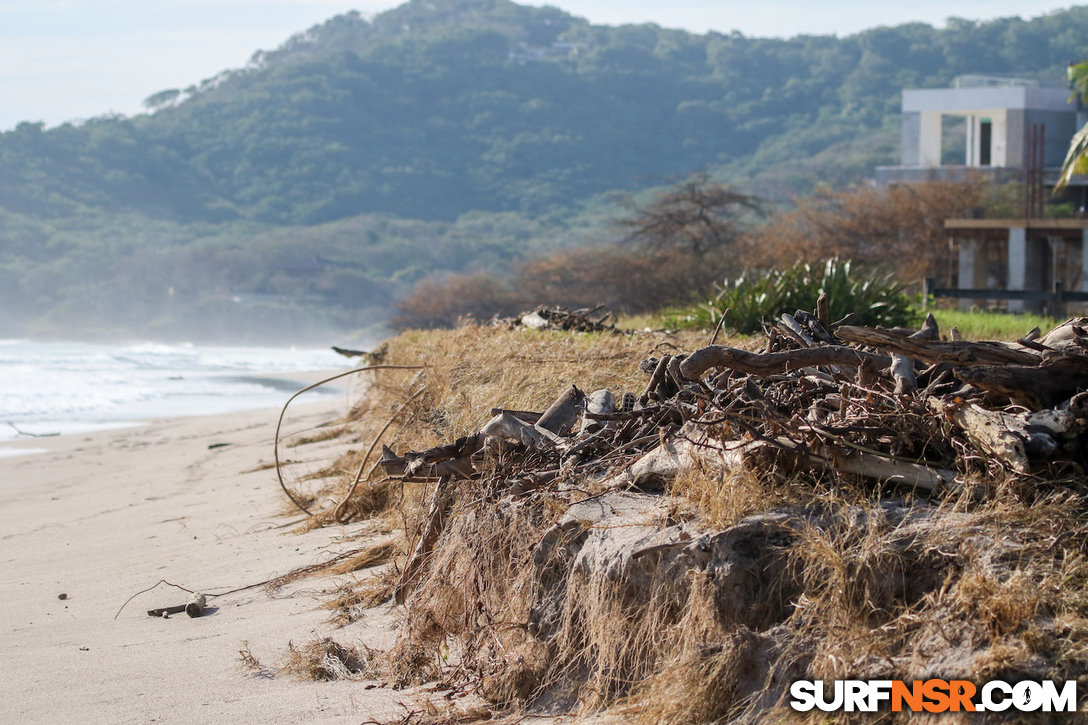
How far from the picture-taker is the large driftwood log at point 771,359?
4.18 metres

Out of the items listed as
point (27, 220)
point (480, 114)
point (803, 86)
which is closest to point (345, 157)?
point (480, 114)

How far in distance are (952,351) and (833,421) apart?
55 cm

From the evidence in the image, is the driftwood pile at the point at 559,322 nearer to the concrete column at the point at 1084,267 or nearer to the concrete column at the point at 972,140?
the concrete column at the point at 1084,267

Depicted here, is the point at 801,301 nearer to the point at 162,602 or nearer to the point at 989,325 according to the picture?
the point at 989,325

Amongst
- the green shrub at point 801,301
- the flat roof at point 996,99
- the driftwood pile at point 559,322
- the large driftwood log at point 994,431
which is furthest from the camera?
the flat roof at point 996,99

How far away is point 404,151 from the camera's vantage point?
341 feet

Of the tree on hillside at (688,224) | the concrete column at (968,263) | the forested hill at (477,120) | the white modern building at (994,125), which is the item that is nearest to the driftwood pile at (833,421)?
the concrete column at (968,263)

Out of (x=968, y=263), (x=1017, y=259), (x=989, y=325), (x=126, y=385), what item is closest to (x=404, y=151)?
(x=126, y=385)

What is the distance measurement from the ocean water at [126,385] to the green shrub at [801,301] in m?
10.8

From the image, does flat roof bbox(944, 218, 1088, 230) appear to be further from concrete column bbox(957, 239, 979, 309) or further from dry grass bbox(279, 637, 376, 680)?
dry grass bbox(279, 637, 376, 680)

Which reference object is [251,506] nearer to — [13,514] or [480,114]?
[13,514]

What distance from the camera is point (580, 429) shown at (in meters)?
4.83

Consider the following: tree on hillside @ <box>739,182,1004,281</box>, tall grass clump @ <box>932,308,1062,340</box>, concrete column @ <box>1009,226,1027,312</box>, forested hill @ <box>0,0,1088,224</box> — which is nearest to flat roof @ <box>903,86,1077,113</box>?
tree on hillside @ <box>739,182,1004,281</box>

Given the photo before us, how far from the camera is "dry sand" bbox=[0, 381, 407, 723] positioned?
4008 mm
